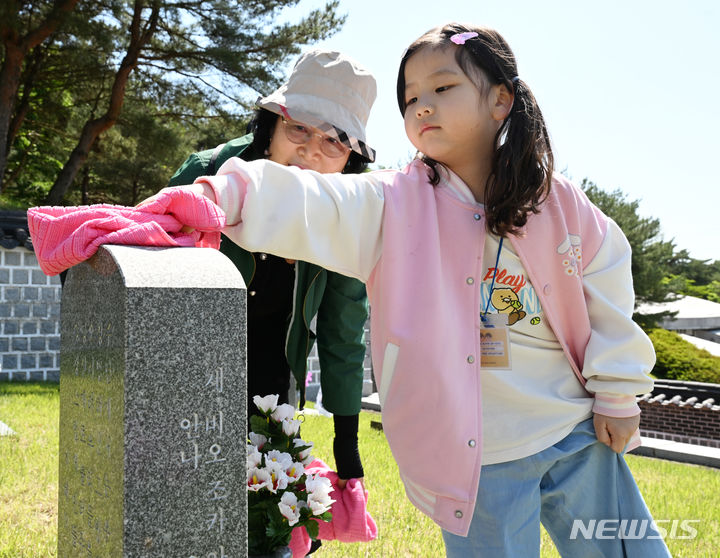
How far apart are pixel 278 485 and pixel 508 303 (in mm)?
912

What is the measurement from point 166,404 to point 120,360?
0.44 feet

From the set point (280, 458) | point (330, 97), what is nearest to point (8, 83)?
point (330, 97)

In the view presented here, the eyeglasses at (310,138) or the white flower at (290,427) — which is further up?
the eyeglasses at (310,138)

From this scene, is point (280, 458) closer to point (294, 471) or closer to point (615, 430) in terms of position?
point (294, 471)

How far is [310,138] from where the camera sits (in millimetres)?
2393

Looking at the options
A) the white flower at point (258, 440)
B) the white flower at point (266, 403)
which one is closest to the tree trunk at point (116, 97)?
the white flower at point (266, 403)

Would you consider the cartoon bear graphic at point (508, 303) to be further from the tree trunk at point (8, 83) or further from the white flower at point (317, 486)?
the tree trunk at point (8, 83)

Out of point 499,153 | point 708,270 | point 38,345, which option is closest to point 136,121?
point 38,345

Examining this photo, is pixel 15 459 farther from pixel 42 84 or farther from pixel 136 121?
pixel 42 84

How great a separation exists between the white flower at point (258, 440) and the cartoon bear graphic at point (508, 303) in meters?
0.97

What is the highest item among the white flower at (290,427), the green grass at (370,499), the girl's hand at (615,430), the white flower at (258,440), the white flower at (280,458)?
the girl's hand at (615,430)

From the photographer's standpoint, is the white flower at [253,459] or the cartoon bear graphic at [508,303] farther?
the white flower at [253,459]

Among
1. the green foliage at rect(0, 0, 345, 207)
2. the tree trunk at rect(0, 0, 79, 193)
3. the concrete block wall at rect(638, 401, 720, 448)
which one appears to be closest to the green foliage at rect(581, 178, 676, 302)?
the concrete block wall at rect(638, 401, 720, 448)

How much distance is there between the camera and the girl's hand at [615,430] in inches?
66.0
